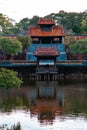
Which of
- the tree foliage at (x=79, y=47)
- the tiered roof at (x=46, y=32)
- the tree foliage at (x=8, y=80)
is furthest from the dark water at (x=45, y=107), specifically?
the tiered roof at (x=46, y=32)

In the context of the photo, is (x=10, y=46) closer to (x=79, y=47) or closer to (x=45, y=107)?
(x=79, y=47)

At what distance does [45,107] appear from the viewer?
37.0 m

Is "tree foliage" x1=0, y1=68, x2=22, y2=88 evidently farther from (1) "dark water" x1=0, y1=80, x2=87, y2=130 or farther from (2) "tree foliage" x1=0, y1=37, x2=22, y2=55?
(2) "tree foliage" x1=0, y1=37, x2=22, y2=55

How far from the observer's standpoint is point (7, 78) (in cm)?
2323

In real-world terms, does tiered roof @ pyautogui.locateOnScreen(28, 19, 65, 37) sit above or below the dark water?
above

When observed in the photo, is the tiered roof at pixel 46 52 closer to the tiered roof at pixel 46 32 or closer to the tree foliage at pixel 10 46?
the tree foliage at pixel 10 46

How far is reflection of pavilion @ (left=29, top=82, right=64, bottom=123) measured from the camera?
32.7m

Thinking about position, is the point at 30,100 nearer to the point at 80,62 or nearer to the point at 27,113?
the point at 27,113

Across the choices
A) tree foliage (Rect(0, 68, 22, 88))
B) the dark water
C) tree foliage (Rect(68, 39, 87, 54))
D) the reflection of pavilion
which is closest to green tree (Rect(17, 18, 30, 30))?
tree foliage (Rect(68, 39, 87, 54))

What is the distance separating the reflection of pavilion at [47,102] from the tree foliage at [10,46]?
17.7 m

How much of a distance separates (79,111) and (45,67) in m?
34.3

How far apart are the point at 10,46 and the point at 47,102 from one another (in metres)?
31.8

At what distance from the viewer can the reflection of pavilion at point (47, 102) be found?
3266 cm

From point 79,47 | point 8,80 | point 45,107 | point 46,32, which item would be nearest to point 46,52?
point 79,47
